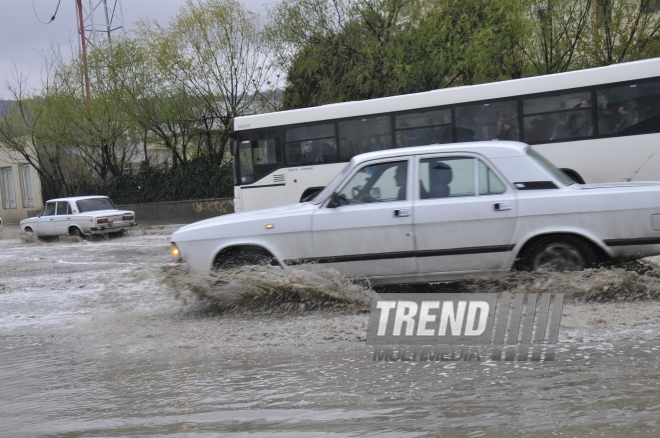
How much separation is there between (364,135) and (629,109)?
5.55m

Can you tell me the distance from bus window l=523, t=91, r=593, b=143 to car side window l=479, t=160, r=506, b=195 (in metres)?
7.51

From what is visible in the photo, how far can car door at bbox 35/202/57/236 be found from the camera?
2153cm

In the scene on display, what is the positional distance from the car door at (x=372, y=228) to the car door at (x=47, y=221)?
682 inches

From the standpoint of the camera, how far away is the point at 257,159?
16609 millimetres

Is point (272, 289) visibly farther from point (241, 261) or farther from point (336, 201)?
point (336, 201)

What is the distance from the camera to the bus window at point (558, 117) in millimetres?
13047

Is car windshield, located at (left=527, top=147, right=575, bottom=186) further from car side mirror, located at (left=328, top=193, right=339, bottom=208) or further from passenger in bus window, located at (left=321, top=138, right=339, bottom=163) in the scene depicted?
passenger in bus window, located at (left=321, top=138, right=339, bottom=163)

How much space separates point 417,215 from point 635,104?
8189 mm

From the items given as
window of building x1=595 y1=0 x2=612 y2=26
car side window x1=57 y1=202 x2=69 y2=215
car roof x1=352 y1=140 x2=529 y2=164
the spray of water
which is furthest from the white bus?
window of building x1=595 y1=0 x2=612 y2=26

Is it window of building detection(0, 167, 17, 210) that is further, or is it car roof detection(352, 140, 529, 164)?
window of building detection(0, 167, 17, 210)

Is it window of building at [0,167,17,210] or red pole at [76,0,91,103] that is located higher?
red pole at [76,0,91,103]

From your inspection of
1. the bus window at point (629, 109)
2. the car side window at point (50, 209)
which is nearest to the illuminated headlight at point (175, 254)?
the bus window at point (629, 109)

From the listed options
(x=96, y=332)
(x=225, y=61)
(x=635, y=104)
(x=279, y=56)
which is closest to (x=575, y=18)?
(x=635, y=104)

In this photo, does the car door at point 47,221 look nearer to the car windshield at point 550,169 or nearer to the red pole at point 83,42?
the red pole at point 83,42
